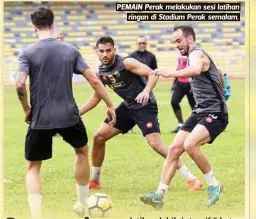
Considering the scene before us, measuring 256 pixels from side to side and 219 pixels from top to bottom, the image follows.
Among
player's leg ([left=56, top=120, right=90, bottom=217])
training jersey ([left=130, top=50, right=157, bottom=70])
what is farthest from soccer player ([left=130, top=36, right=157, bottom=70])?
player's leg ([left=56, top=120, right=90, bottom=217])

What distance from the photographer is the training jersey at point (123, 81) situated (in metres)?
8.20

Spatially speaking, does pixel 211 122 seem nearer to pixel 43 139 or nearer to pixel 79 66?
pixel 79 66

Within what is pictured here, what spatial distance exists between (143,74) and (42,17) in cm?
199

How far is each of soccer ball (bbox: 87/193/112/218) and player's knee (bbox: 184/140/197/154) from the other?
0.91 metres

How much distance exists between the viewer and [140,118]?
27.1 feet

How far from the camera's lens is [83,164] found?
697 centimetres

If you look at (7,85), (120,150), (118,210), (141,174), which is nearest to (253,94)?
(118,210)

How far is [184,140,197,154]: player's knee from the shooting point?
7.38 meters

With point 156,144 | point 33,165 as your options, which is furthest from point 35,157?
point 156,144

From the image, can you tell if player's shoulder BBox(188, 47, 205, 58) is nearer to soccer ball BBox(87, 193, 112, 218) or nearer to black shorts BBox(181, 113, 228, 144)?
black shorts BBox(181, 113, 228, 144)

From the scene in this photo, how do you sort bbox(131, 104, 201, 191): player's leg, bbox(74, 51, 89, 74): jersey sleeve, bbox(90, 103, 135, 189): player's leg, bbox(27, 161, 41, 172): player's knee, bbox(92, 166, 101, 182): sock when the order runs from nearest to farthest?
bbox(74, 51, 89, 74): jersey sleeve < bbox(27, 161, 41, 172): player's knee < bbox(131, 104, 201, 191): player's leg < bbox(90, 103, 135, 189): player's leg < bbox(92, 166, 101, 182): sock

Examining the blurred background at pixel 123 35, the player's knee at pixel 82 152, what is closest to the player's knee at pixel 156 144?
the player's knee at pixel 82 152

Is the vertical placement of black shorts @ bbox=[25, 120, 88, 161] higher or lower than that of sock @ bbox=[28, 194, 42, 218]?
higher

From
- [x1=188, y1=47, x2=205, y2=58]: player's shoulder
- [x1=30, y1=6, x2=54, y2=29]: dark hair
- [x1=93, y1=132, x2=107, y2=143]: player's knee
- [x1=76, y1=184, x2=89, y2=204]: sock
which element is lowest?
[x1=76, y1=184, x2=89, y2=204]: sock
